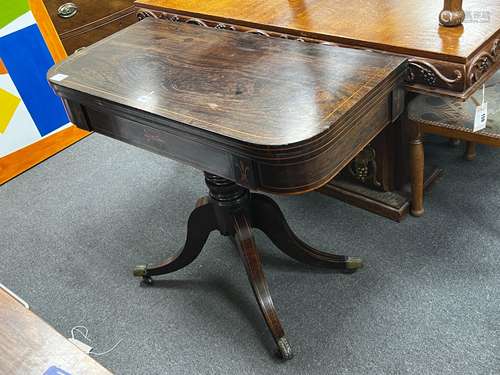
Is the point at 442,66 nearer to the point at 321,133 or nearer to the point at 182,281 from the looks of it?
the point at 321,133

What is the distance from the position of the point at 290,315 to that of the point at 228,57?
2.51 feet

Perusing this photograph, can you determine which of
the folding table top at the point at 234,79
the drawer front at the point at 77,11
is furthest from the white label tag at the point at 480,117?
the drawer front at the point at 77,11

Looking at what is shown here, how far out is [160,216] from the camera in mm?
2066

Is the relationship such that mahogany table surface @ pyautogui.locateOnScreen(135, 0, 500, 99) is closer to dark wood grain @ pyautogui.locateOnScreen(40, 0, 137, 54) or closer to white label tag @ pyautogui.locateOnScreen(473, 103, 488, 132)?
white label tag @ pyautogui.locateOnScreen(473, 103, 488, 132)

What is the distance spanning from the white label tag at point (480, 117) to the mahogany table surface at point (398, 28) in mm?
127

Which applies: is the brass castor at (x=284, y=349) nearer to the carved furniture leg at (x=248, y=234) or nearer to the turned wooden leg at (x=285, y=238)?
the carved furniture leg at (x=248, y=234)

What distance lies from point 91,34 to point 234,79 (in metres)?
1.59

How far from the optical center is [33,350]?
82 cm

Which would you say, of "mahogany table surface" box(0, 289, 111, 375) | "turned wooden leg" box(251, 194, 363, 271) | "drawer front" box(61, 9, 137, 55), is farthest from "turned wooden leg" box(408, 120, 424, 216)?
"drawer front" box(61, 9, 137, 55)

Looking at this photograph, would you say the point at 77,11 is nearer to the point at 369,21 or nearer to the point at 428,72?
the point at 369,21

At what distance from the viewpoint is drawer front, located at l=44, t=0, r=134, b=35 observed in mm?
2429

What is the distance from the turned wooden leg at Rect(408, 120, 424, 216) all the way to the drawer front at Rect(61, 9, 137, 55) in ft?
5.06

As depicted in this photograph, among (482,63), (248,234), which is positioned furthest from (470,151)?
(248,234)

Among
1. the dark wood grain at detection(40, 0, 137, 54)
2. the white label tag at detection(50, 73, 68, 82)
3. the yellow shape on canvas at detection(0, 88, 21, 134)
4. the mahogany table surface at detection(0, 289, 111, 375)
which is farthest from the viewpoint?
the dark wood grain at detection(40, 0, 137, 54)
